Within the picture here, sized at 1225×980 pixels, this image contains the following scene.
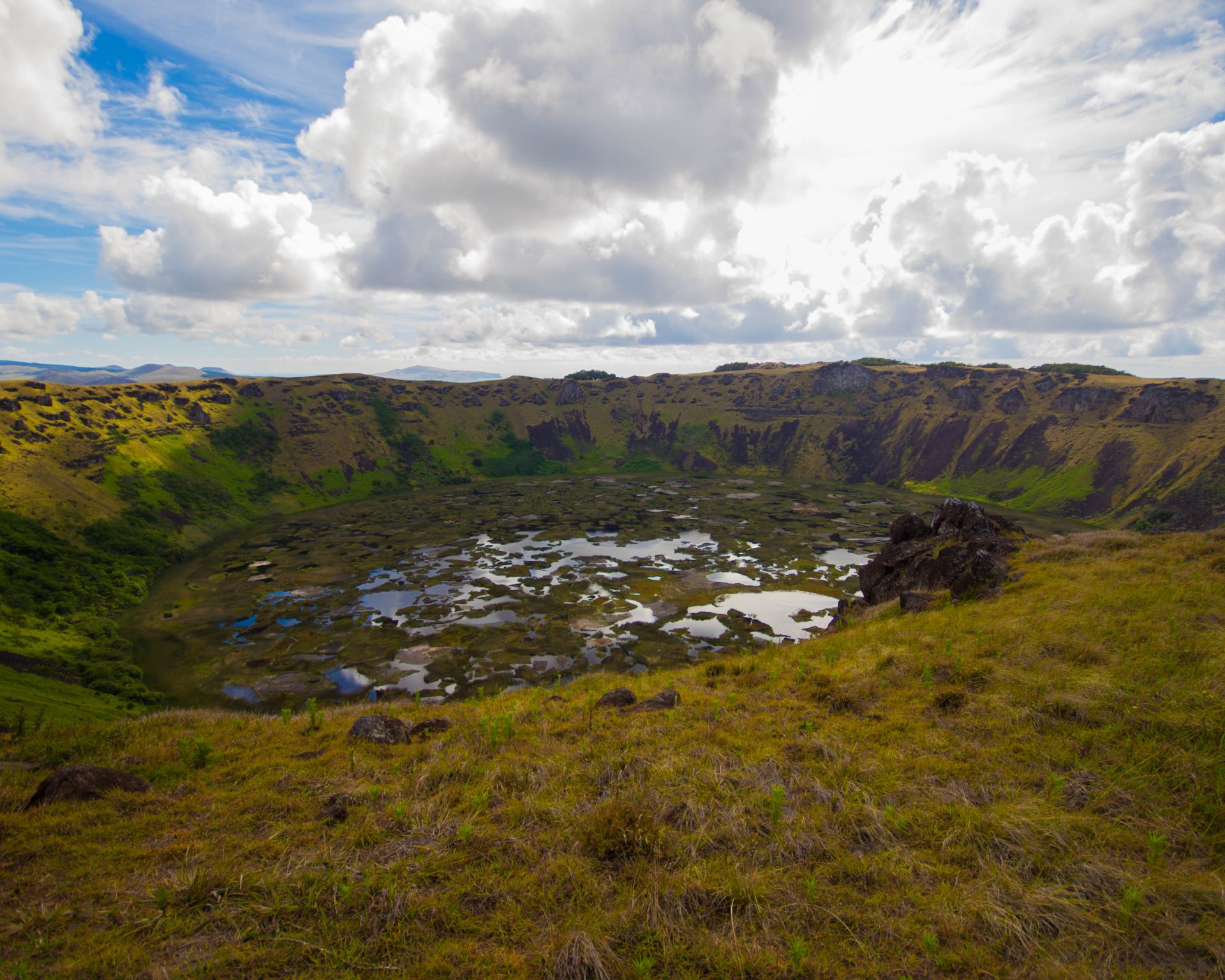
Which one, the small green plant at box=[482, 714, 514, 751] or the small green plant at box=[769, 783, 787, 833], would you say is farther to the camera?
the small green plant at box=[482, 714, 514, 751]

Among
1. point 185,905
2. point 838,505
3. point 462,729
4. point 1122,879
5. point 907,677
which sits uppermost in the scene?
point 1122,879

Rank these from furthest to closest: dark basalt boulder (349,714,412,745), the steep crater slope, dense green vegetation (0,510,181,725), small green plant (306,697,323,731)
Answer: the steep crater slope
dense green vegetation (0,510,181,725)
small green plant (306,697,323,731)
dark basalt boulder (349,714,412,745)

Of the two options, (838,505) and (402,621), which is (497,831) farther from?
(838,505)

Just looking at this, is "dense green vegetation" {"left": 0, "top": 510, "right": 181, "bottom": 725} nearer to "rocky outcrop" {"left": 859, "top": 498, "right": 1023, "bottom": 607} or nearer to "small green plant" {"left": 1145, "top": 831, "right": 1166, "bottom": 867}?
"small green plant" {"left": 1145, "top": 831, "right": 1166, "bottom": 867}

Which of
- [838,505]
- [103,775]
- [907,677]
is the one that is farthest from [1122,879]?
[838,505]

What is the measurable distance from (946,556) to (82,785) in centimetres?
3553

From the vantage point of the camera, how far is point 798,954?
6.53 metres

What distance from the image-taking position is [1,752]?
42.2ft

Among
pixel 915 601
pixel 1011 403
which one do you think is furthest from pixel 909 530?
pixel 1011 403

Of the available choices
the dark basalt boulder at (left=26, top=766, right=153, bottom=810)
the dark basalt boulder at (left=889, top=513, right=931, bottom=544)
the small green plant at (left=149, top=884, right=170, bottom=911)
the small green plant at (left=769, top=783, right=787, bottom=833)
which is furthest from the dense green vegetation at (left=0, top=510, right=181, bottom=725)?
the dark basalt boulder at (left=889, top=513, right=931, bottom=544)

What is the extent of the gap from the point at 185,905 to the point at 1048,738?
16.2 meters

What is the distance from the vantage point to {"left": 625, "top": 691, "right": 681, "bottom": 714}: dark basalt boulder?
635 inches

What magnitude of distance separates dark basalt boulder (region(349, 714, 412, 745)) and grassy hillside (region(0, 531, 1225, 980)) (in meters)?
0.65

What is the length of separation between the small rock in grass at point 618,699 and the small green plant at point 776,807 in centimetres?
751
